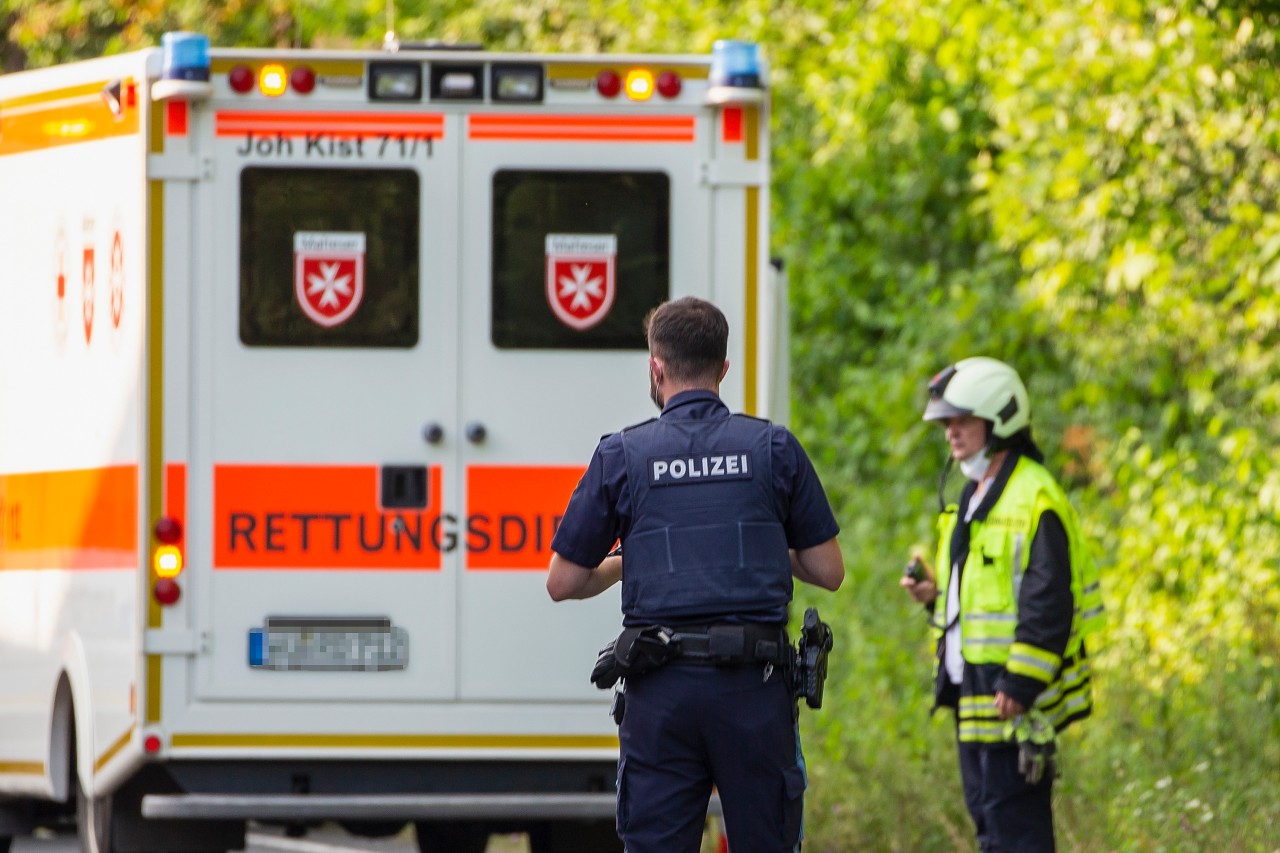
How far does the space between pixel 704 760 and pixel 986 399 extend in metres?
2.00

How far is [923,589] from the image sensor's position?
20.7ft

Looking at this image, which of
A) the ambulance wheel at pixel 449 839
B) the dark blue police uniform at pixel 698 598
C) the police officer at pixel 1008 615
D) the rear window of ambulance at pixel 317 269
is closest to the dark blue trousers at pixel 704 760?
the dark blue police uniform at pixel 698 598

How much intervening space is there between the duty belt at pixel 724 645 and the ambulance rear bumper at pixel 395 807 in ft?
6.37

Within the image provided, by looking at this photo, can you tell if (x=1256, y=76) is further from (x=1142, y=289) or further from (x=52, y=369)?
(x=52, y=369)

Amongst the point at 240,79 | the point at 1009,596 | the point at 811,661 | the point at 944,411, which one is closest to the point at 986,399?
the point at 944,411

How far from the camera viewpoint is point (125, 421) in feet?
21.4

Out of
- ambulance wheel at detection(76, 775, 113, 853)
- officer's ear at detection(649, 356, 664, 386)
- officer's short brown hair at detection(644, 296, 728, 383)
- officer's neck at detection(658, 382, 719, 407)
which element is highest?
officer's short brown hair at detection(644, 296, 728, 383)

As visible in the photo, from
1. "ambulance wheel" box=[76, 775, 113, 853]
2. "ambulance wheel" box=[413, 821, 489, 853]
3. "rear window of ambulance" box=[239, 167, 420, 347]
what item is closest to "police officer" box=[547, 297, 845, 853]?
"rear window of ambulance" box=[239, 167, 420, 347]

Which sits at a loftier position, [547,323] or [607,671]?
[547,323]

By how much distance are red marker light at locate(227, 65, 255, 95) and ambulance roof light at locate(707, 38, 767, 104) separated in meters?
1.40

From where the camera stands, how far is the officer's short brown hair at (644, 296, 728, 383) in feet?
15.2

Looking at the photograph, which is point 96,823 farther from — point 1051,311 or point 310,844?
point 1051,311

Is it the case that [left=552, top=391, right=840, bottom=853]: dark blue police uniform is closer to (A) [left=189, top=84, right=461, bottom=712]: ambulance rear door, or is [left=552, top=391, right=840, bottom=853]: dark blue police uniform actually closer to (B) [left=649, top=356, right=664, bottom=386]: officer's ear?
(B) [left=649, top=356, right=664, bottom=386]: officer's ear

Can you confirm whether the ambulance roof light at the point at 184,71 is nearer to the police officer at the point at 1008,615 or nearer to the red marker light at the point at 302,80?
the red marker light at the point at 302,80
